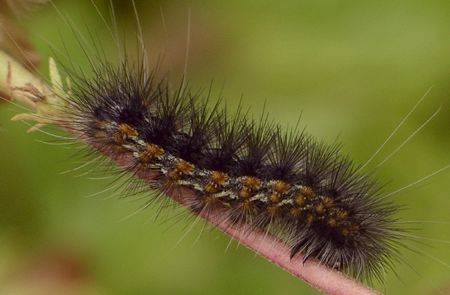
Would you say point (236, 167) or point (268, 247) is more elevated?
point (236, 167)

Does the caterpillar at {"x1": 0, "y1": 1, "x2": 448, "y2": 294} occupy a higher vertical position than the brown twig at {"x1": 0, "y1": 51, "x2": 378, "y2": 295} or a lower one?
higher

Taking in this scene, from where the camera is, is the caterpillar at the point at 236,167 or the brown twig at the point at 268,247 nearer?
the brown twig at the point at 268,247

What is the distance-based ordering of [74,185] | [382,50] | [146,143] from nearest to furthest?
1. [146,143]
2. [74,185]
3. [382,50]

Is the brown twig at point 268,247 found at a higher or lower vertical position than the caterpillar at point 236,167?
lower

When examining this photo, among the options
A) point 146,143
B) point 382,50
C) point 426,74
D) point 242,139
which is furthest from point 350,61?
point 146,143

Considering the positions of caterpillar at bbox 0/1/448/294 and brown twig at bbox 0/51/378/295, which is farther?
caterpillar at bbox 0/1/448/294

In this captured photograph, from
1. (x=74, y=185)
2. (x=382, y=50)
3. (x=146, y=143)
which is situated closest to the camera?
(x=146, y=143)

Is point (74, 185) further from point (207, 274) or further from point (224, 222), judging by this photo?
point (224, 222)

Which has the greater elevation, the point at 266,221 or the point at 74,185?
the point at 266,221
